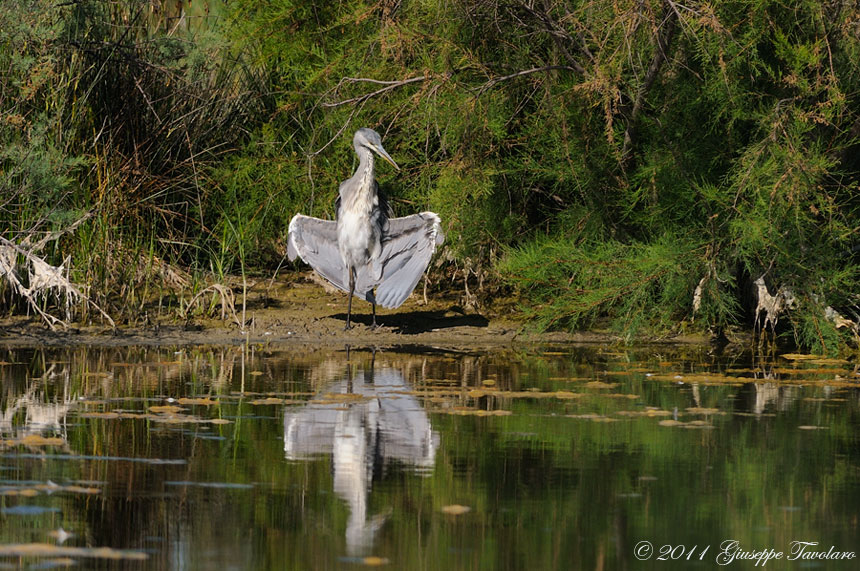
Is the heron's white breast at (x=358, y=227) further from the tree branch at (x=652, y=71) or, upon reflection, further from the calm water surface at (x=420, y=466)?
the calm water surface at (x=420, y=466)

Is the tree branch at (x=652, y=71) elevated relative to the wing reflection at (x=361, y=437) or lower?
elevated

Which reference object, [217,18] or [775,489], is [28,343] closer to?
[217,18]

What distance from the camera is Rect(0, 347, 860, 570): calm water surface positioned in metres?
4.34

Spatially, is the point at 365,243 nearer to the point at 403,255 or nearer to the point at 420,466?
the point at 403,255

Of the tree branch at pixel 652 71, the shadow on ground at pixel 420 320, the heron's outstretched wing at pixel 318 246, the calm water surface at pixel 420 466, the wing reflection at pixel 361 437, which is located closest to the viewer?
the calm water surface at pixel 420 466

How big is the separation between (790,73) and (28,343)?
615cm

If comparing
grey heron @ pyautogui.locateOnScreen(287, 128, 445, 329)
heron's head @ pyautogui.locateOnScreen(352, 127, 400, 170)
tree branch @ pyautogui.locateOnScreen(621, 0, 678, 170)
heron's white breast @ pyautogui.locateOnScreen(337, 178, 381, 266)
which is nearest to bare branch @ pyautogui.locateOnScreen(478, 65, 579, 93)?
tree branch @ pyautogui.locateOnScreen(621, 0, 678, 170)

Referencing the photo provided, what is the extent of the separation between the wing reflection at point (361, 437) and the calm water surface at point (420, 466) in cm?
2

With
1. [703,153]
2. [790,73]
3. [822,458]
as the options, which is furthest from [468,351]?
[822,458]

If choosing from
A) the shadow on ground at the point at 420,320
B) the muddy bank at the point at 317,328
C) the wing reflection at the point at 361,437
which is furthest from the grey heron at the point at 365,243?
the wing reflection at the point at 361,437

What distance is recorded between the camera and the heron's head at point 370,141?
11.4 m

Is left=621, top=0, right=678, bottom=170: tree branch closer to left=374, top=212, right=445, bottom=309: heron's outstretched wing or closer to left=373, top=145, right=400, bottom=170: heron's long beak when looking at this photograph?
left=374, top=212, right=445, bottom=309: heron's outstretched wing

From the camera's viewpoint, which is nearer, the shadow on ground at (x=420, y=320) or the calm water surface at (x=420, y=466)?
the calm water surface at (x=420, y=466)

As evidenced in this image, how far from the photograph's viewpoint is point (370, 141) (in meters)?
11.4
